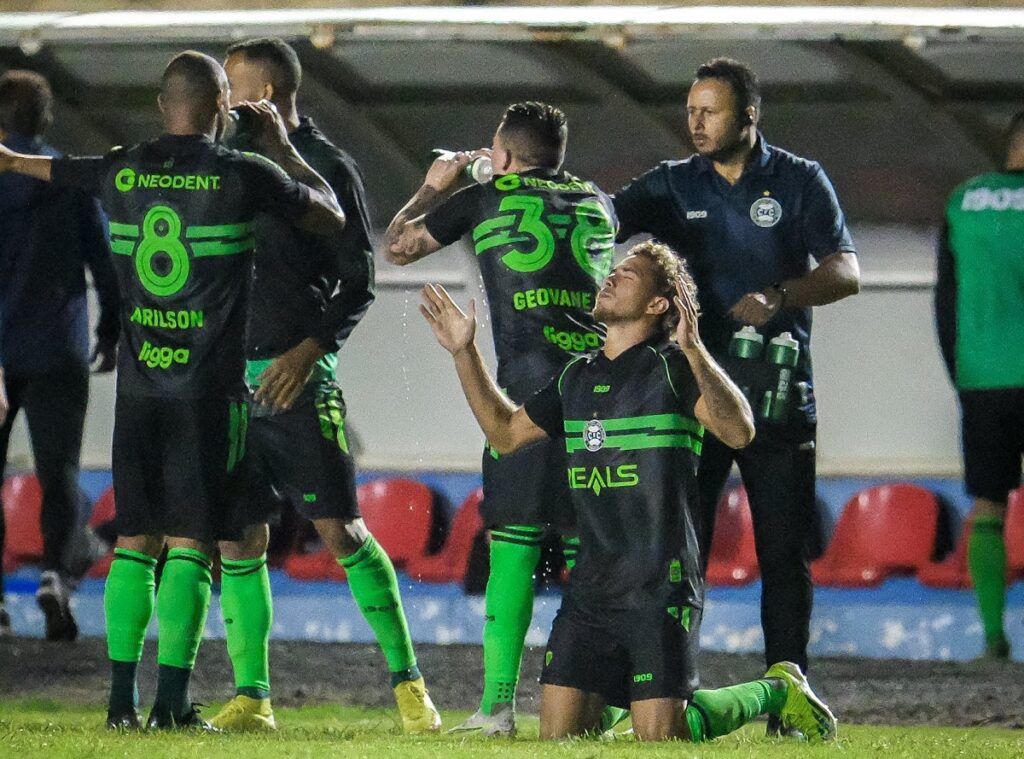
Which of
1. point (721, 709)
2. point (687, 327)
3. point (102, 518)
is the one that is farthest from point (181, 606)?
point (102, 518)

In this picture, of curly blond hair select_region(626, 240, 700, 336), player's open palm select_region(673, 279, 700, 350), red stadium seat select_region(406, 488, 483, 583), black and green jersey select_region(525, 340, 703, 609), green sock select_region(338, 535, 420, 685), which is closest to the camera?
player's open palm select_region(673, 279, 700, 350)

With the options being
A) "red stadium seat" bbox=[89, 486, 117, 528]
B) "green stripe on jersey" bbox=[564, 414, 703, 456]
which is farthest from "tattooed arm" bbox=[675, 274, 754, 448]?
"red stadium seat" bbox=[89, 486, 117, 528]

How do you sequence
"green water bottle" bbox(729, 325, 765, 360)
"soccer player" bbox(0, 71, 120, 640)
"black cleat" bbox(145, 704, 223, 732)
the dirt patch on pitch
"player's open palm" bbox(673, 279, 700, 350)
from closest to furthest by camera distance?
"player's open palm" bbox(673, 279, 700, 350)
"black cleat" bbox(145, 704, 223, 732)
"green water bottle" bbox(729, 325, 765, 360)
the dirt patch on pitch
"soccer player" bbox(0, 71, 120, 640)

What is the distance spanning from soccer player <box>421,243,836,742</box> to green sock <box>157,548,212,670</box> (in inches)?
34.3

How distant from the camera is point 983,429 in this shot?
6227 millimetres

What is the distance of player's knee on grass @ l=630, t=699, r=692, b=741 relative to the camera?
4.44m

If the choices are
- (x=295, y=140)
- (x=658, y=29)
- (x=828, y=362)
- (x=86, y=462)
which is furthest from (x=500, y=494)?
(x=86, y=462)

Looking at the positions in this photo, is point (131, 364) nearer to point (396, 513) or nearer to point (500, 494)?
point (500, 494)

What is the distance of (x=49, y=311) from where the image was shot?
6.67 m

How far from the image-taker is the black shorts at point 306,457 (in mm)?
5285

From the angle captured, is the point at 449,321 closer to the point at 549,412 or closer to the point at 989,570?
the point at 549,412

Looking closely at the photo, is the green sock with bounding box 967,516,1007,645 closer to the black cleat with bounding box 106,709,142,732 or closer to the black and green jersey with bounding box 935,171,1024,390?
the black and green jersey with bounding box 935,171,1024,390

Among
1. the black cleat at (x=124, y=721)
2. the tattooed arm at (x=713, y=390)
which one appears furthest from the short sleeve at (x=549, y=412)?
the black cleat at (x=124, y=721)

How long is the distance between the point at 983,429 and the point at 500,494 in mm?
1895
